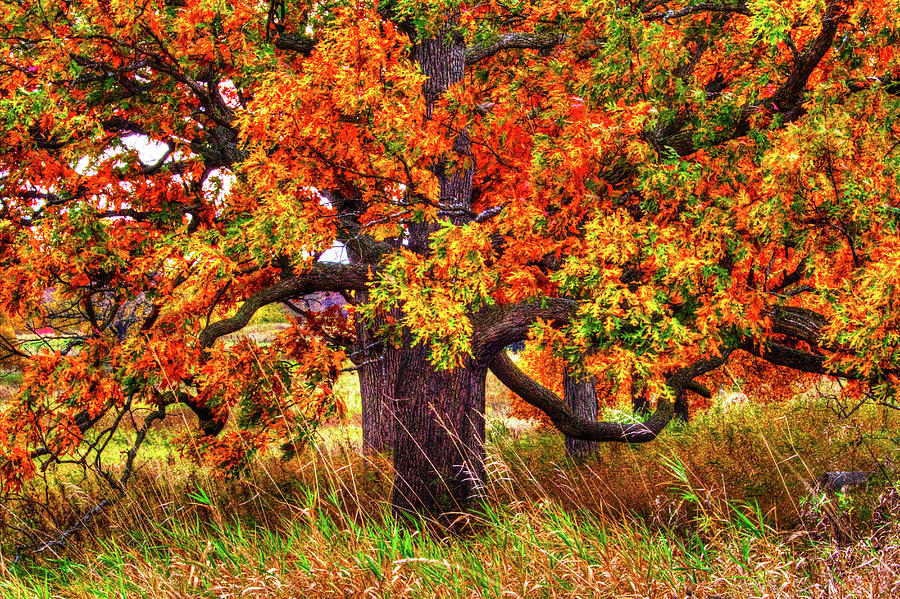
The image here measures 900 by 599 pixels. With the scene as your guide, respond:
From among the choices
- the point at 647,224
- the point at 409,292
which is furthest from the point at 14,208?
the point at 647,224

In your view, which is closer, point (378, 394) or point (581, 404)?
point (378, 394)

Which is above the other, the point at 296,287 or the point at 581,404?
the point at 296,287

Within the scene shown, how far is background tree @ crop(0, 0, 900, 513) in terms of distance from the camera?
5.36 metres

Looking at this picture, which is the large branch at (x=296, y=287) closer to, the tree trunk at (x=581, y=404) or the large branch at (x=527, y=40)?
the large branch at (x=527, y=40)

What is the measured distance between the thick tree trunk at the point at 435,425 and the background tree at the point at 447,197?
0.09 feet

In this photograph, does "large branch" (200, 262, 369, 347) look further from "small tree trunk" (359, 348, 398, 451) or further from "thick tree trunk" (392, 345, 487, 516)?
"small tree trunk" (359, 348, 398, 451)

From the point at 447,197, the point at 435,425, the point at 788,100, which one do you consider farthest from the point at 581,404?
the point at 788,100

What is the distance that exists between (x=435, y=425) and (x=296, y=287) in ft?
7.00

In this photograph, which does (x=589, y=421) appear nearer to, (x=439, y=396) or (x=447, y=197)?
(x=439, y=396)

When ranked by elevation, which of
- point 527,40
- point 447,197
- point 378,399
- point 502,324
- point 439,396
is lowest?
point 378,399

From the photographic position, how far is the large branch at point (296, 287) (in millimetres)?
7430

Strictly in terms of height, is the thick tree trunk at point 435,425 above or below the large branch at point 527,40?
below

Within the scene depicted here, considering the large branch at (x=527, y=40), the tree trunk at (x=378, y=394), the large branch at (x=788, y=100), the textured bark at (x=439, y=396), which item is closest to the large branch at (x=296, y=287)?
the textured bark at (x=439, y=396)

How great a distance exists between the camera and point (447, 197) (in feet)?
25.2
